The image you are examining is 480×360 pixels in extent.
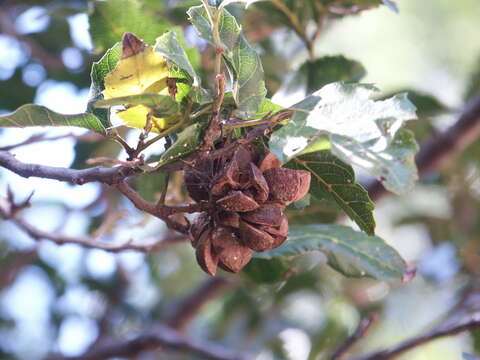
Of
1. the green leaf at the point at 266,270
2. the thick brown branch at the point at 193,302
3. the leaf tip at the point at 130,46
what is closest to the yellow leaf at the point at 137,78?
the leaf tip at the point at 130,46

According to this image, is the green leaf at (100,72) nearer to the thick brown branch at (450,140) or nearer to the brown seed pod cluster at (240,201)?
the brown seed pod cluster at (240,201)

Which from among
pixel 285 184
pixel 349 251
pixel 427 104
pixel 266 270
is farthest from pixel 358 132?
pixel 427 104

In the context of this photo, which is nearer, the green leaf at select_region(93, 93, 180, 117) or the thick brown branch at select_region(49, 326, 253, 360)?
the green leaf at select_region(93, 93, 180, 117)

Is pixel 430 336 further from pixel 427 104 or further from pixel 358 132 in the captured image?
pixel 358 132

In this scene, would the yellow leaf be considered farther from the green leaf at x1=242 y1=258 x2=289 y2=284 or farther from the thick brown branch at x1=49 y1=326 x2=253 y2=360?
the thick brown branch at x1=49 y1=326 x2=253 y2=360

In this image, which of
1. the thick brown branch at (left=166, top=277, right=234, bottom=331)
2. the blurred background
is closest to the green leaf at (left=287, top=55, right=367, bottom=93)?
the blurred background
